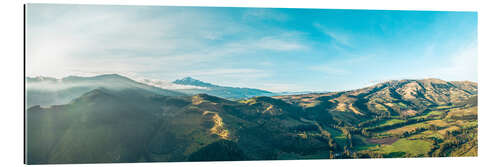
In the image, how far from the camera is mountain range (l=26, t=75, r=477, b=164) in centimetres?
1260

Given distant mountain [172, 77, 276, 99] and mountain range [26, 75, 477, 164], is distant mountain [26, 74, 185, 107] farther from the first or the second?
distant mountain [172, 77, 276, 99]

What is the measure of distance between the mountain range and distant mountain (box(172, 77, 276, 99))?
102 millimetres

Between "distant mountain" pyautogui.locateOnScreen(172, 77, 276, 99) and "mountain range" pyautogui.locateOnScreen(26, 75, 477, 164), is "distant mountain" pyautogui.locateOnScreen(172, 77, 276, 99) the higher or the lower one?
the higher one

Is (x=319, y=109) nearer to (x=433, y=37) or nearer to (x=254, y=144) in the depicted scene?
(x=254, y=144)

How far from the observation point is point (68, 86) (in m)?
12.5

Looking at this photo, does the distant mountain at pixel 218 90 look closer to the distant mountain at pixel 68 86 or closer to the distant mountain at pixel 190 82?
the distant mountain at pixel 190 82

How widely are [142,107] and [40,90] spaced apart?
16.3 ft

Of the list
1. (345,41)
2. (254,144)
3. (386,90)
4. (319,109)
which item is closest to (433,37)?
(345,41)

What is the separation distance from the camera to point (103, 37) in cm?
1278

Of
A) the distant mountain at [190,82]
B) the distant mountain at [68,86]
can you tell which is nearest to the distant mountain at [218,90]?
the distant mountain at [190,82]

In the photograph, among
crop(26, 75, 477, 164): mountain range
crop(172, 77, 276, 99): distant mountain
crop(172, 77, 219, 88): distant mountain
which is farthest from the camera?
crop(172, 77, 276, 99): distant mountain

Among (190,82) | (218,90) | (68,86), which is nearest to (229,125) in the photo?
(218,90)

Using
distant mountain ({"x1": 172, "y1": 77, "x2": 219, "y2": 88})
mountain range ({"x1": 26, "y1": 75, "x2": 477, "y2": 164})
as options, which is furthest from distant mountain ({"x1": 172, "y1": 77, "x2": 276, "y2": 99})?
mountain range ({"x1": 26, "y1": 75, "x2": 477, "y2": 164})

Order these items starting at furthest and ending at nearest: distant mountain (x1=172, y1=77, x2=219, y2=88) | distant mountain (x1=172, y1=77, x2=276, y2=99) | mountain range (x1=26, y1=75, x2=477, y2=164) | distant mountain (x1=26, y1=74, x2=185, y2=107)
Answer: distant mountain (x1=172, y1=77, x2=276, y2=99) → distant mountain (x1=172, y1=77, x2=219, y2=88) → mountain range (x1=26, y1=75, x2=477, y2=164) → distant mountain (x1=26, y1=74, x2=185, y2=107)
